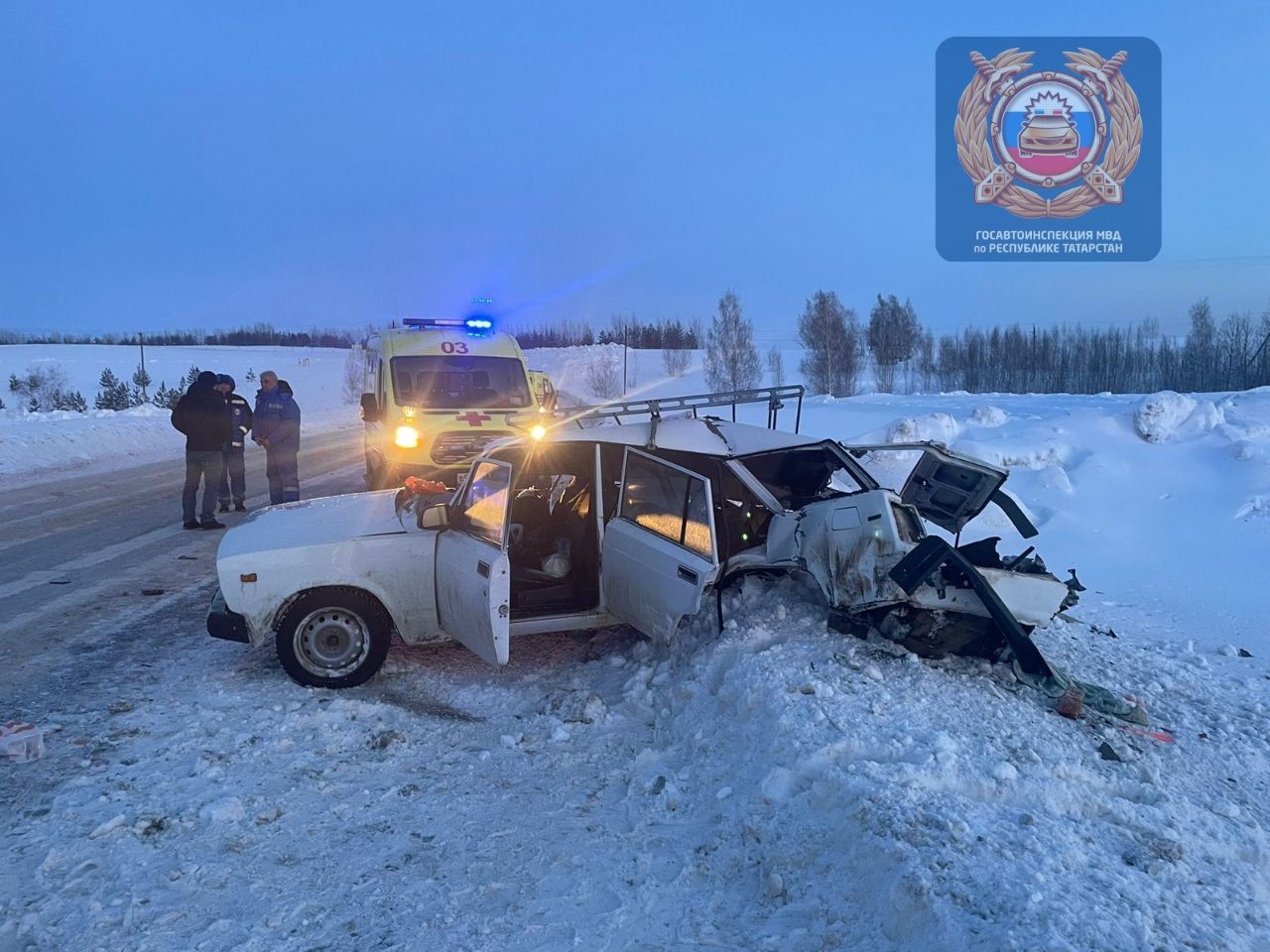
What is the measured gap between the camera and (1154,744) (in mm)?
4270

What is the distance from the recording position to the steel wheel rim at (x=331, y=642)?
17.1ft

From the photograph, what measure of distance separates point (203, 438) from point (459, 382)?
3.23m

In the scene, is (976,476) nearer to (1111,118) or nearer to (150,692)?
(150,692)

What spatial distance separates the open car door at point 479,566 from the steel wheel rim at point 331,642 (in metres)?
0.53

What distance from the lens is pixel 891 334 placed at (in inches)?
2127

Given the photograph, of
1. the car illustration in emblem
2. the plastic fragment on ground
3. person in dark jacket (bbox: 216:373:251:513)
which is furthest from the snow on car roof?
the car illustration in emblem

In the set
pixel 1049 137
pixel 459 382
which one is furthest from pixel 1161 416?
pixel 459 382

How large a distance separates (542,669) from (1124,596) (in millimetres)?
5312

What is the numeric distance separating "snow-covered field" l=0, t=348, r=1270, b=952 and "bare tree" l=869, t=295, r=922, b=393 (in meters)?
48.8

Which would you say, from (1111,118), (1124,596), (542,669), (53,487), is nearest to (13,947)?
(542,669)

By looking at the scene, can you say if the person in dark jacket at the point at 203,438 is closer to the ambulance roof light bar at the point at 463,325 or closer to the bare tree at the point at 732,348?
the ambulance roof light bar at the point at 463,325

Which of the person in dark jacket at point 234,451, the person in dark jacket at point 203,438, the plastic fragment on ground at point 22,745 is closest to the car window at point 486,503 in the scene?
the plastic fragment on ground at point 22,745

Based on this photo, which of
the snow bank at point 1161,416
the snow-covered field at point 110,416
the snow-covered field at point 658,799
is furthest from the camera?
the snow-covered field at point 110,416

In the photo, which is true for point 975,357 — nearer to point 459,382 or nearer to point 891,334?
point 891,334
